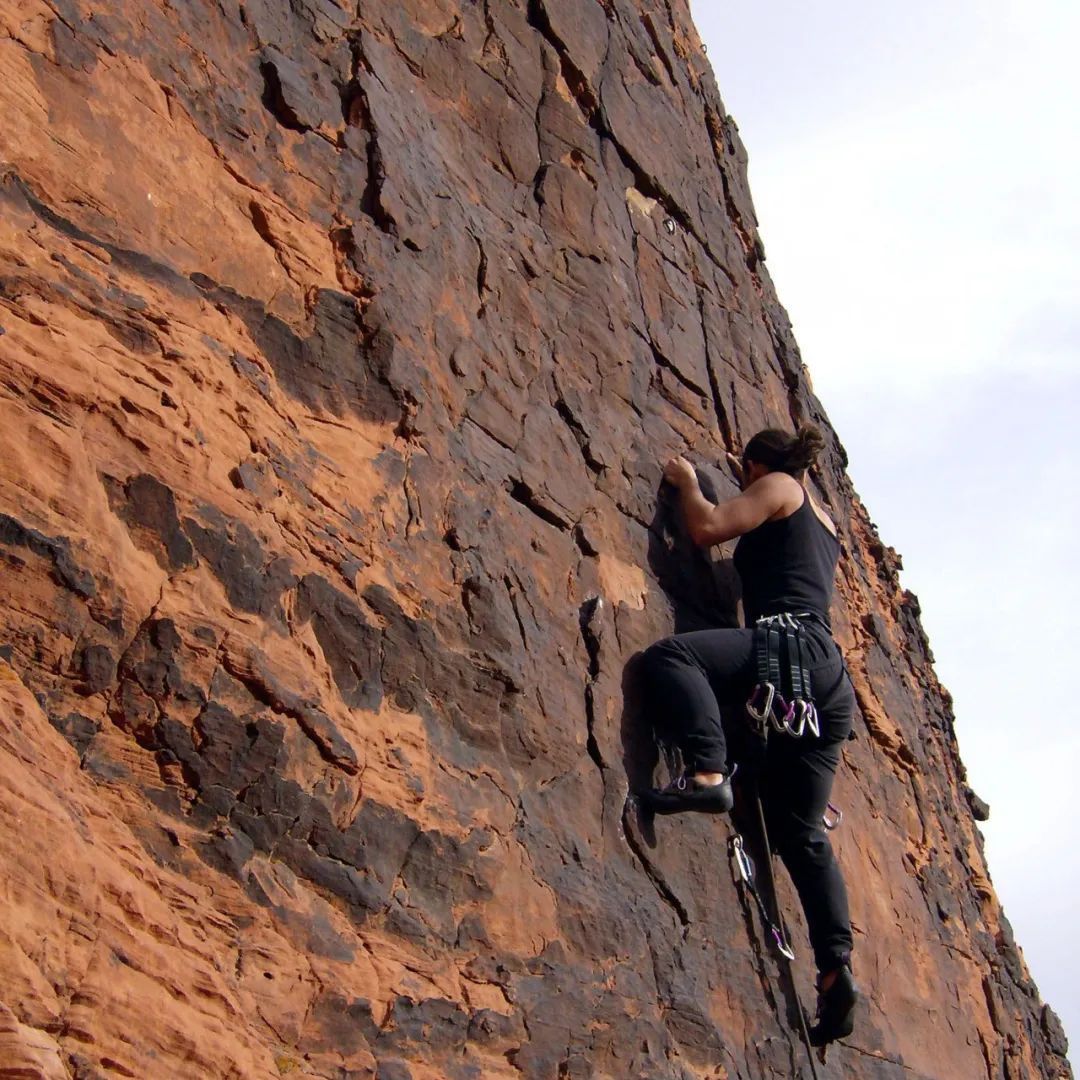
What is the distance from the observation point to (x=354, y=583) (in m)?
4.71

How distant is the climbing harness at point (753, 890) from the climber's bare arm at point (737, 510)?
123cm

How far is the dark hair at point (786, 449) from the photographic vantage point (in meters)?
6.50

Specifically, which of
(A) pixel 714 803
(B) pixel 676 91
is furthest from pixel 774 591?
(B) pixel 676 91

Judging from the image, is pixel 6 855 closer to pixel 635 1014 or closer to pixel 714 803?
pixel 635 1014

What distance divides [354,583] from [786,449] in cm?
249

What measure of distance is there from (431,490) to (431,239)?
1.16 metres

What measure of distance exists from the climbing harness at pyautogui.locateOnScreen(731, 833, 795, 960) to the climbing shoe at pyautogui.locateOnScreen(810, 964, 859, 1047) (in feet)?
0.63

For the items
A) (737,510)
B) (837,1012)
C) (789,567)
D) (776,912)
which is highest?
(737,510)

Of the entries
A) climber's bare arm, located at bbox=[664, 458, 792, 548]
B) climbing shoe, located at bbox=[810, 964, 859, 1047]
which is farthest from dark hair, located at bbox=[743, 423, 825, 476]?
climbing shoe, located at bbox=[810, 964, 859, 1047]

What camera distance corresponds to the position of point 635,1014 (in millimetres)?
4926

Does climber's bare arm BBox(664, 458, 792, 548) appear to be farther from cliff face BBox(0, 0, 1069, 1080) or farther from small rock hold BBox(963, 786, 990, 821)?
small rock hold BBox(963, 786, 990, 821)

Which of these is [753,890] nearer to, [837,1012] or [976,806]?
[837,1012]

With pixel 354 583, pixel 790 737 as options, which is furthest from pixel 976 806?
pixel 354 583

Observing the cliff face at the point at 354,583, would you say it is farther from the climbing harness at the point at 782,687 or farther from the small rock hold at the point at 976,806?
the small rock hold at the point at 976,806
